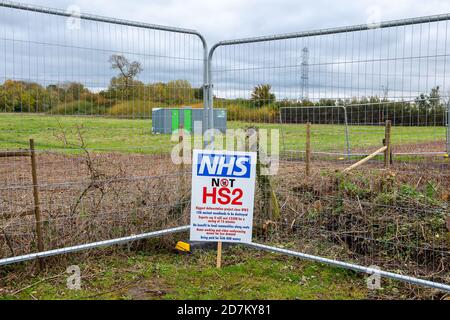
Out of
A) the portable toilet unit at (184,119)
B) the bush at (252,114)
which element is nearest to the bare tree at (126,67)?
the portable toilet unit at (184,119)

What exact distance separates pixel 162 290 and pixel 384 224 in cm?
290

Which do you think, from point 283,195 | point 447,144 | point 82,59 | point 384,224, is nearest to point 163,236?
point 283,195

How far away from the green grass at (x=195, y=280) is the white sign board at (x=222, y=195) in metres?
0.40

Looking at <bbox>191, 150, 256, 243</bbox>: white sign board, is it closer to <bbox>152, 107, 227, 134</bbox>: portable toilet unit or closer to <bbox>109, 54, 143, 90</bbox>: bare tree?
<bbox>152, 107, 227, 134</bbox>: portable toilet unit

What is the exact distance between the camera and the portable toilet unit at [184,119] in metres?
6.16

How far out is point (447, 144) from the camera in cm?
1062

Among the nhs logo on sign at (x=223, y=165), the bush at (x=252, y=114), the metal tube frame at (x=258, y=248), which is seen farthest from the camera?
the bush at (x=252, y=114)

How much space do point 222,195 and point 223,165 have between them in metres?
0.36

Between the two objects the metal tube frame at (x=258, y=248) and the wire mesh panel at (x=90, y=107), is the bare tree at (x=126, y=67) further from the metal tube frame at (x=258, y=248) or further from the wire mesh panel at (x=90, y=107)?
the metal tube frame at (x=258, y=248)

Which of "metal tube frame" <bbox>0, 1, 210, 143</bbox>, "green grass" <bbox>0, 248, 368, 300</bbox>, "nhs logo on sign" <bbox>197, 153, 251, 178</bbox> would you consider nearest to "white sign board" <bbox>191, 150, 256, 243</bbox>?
"nhs logo on sign" <bbox>197, 153, 251, 178</bbox>

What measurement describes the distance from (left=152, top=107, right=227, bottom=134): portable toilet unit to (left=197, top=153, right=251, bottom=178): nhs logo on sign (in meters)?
1.00

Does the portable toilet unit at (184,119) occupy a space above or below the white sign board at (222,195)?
above

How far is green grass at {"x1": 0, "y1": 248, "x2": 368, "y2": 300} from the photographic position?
4.53m

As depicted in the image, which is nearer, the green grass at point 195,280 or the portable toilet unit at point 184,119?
the green grass at point 195,280
